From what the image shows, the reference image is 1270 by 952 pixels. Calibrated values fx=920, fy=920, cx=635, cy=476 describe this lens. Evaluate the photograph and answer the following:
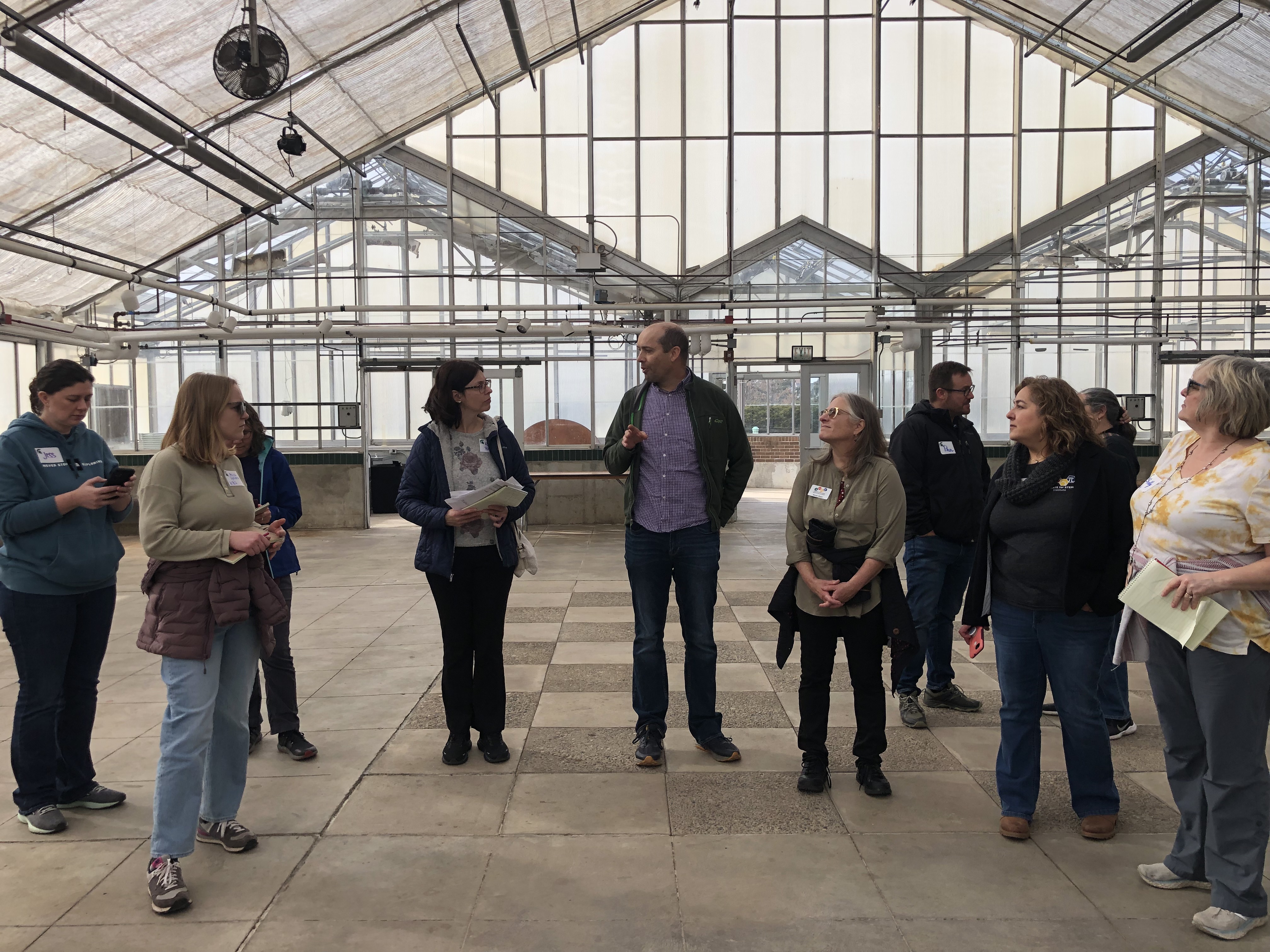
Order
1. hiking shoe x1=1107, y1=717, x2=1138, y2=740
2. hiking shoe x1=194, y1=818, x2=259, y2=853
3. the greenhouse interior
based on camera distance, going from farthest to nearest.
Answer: the greenhouse interior < hiking shoe x1=1107, y1=717, x2=1138, y2=740 < hiking shoe x1=194, y1=818, x2=259, y2=853

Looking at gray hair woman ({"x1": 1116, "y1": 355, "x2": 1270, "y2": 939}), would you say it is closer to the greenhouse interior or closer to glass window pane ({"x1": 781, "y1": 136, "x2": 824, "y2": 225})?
the greenhouse interior

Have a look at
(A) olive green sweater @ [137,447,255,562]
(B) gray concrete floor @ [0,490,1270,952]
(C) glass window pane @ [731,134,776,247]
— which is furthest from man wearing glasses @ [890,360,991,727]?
(C) glass window pane @ [731,134,776,247]

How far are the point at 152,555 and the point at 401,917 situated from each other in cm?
123

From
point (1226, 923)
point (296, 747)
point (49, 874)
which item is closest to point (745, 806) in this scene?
point (1226, 923)

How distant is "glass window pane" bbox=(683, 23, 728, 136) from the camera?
560 inches

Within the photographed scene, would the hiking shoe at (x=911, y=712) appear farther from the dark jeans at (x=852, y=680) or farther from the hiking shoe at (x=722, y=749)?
the hiking shoe at (x=722, y=749)

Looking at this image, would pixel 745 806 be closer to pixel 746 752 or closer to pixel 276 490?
pixel 746 752

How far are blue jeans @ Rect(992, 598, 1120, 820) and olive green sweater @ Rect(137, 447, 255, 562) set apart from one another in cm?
240

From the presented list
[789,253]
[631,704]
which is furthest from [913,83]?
[631,704]

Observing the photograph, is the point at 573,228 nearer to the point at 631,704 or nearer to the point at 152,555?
the point at 631,704

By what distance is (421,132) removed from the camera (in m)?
13.9

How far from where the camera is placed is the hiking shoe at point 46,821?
3014 mm

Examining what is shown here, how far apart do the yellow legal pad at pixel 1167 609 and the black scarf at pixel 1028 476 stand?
44cm

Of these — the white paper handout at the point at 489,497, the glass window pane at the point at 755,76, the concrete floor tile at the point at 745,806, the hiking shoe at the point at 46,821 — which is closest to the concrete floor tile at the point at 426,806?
the concrete floor tile at the point at 745,806
